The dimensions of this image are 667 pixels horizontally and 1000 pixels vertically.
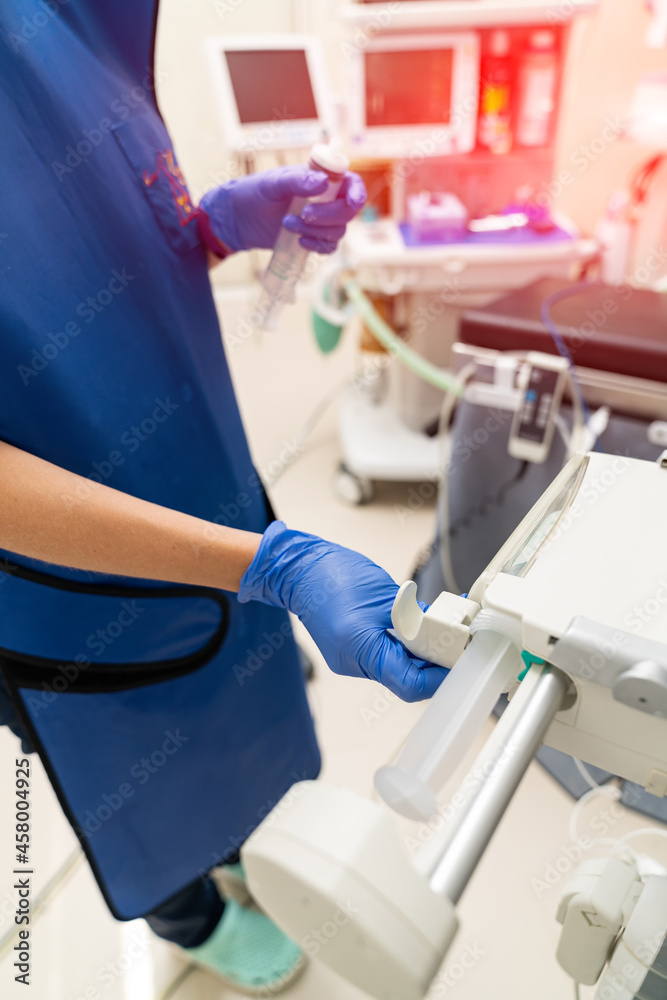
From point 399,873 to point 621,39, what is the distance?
2.97 metres

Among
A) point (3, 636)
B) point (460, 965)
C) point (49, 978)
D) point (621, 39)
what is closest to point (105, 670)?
point (3, 636)

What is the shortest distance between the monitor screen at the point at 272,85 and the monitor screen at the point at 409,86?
22cm

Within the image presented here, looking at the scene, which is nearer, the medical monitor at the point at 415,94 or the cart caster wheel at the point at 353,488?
the medical monitor at the point at 415,94

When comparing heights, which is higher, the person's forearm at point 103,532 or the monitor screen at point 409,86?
the person's forearm at point 103,532

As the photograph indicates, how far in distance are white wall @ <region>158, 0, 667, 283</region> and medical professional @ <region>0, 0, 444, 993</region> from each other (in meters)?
1.62

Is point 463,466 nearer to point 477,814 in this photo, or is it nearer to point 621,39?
point 477,814

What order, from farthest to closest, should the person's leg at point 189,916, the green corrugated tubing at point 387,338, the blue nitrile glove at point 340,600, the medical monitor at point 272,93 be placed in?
the medical monitor at point 272,93, the green corrugated tubing at point 387,338, the person's leg at point 189,916, the blue nitrile glove at point 340,600

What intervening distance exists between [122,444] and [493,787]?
1.82ft

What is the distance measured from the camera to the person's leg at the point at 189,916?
111 cm

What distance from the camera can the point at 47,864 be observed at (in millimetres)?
1374

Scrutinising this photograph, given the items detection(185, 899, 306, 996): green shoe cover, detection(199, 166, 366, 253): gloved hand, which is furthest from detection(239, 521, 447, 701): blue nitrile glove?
detection(185, 899, 306, 996): green shoe cover

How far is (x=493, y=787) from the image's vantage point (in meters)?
0.42

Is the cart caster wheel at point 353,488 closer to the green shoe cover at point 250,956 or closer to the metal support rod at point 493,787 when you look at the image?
the green shoe cover at point 250,956

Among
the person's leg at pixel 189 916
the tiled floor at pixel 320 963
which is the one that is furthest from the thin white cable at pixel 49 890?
the person's leg at pixel 189 916
